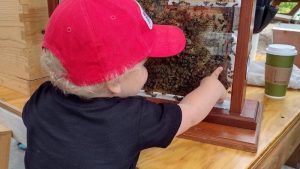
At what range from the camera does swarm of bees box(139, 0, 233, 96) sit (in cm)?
69

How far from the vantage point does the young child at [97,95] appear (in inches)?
19.2

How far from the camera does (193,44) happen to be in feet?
2.35

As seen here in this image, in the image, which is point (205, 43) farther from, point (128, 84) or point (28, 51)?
point (28, 51)

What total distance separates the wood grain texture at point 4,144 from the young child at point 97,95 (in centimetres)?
7

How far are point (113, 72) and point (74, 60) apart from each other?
64 mm

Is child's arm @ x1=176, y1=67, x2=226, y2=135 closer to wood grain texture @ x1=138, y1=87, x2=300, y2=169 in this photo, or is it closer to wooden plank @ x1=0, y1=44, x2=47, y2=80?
wood grain texture @ x1=138, y1=87, x2=300, y2=169

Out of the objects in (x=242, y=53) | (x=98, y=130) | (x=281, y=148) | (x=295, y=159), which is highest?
(x=242, y=53)

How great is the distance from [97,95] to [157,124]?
112 millimetres

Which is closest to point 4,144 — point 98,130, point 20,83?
point 98,130

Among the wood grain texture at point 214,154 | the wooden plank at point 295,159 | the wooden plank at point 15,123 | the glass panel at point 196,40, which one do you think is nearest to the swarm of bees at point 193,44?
the glass panel at point 196,40

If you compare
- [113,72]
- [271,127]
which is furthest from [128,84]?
[271,127]

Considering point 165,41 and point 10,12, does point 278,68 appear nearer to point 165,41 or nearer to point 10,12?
point 165,41

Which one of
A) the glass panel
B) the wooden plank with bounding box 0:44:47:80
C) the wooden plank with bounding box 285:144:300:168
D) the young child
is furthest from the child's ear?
the wooden plank with bounding box 285:144:300:168

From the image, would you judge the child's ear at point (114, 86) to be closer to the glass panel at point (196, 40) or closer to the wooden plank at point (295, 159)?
the glass panel at point (196, 40)
